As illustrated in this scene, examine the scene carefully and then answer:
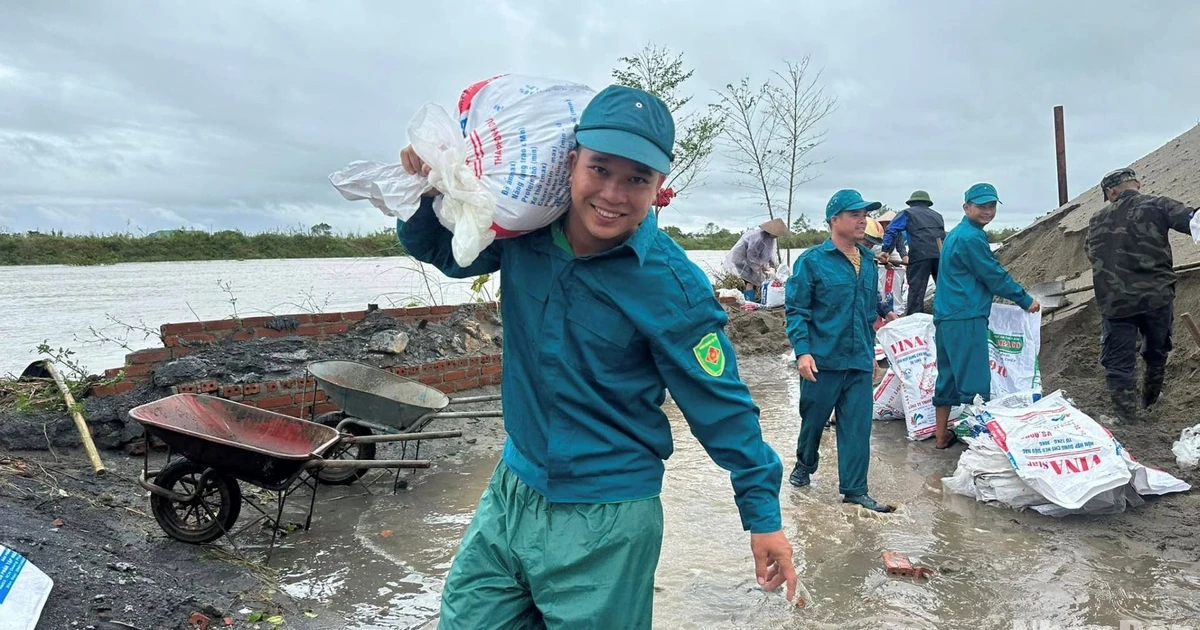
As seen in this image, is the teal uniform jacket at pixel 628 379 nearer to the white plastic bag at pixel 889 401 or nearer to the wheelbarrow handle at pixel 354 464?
the wheelbarrow handle at pixel 354 464

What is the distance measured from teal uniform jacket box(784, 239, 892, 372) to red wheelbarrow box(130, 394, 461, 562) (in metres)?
2.32

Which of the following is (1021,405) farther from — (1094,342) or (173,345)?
(173,345)

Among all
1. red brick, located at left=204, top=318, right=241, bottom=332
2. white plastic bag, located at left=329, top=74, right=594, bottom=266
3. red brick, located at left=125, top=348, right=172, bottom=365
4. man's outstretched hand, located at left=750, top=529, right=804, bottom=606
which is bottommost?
man's outstretched hand, located at left=750, top=529, right=804, bottom=606

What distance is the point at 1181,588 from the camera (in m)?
3.47

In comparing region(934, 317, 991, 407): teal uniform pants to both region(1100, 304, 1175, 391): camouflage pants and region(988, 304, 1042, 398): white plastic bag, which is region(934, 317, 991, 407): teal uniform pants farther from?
region(1100, 304, 1175, 391): camouflage pants

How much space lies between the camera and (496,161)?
177 centimetres

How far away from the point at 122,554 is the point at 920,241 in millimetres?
8351

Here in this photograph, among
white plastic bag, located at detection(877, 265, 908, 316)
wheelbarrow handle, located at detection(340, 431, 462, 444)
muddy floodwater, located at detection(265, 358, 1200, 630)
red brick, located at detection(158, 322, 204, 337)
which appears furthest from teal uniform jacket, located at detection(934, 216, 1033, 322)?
red brick, located at detection(158, 322, 204, 337)

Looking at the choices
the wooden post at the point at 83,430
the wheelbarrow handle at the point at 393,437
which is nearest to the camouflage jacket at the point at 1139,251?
the wheelbarrow handle at the point at 393,437

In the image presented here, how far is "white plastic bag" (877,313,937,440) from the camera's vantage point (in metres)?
5.95

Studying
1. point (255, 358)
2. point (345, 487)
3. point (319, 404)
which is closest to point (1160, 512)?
point (345, 487)

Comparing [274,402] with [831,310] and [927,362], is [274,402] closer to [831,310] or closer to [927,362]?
[831,310]

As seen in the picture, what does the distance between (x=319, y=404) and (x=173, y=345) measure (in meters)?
1.23

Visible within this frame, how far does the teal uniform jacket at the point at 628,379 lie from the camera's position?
1.72m
